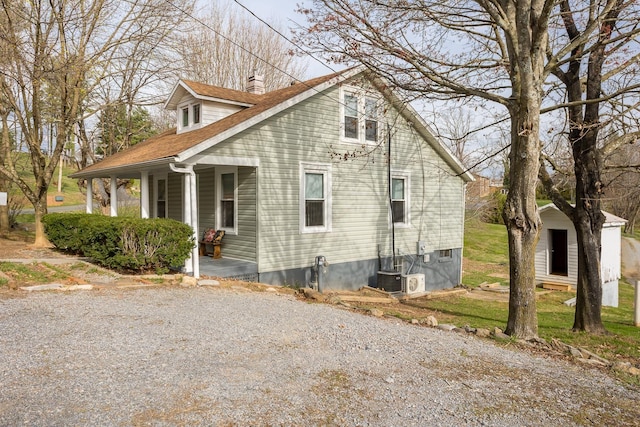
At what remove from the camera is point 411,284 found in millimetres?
13594

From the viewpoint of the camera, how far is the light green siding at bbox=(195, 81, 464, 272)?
1109cm

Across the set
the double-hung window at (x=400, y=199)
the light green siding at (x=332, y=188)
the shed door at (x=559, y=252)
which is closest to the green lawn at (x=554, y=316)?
the shed door at (x=559, y=252)

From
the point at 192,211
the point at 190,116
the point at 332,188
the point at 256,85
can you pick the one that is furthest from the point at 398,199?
the point at 192,211

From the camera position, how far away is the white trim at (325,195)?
11.8m

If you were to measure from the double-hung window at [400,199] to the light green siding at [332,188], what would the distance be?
0.25 m

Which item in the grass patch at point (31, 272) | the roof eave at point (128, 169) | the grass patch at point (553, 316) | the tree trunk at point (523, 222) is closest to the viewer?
the tree trunk at point (523, 222)

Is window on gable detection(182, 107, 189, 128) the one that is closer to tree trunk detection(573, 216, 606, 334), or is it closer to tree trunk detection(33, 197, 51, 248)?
tree trunk detection(33, 197, 51, 248)

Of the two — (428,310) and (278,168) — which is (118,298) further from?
(428,310)

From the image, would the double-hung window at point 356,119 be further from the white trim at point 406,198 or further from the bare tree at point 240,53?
the bare tree at point 240,53

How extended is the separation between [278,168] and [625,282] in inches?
854

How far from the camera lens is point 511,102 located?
289 inches

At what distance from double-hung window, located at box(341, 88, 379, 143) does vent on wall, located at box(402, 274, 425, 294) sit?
4.27m

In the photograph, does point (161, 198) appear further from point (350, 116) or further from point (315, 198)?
point (350, 116)

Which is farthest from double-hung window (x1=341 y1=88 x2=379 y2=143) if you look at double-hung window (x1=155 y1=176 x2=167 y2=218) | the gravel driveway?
the gravel driveway
